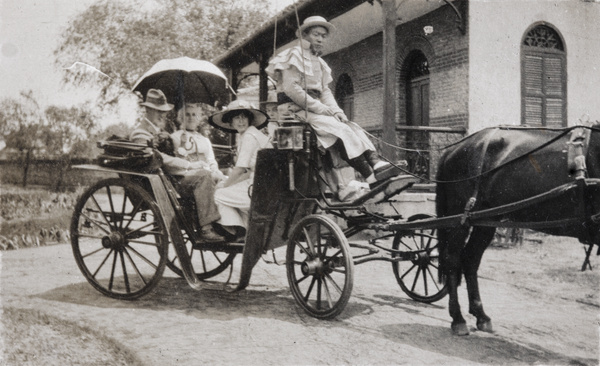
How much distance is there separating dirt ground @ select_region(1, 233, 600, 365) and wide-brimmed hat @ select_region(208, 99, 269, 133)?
162 cm

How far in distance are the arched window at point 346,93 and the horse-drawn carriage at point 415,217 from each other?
918 cm

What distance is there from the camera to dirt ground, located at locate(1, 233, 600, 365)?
3666 mm

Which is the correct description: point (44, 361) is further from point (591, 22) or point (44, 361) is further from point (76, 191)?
point (76, 191)

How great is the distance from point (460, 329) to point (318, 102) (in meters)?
2.26

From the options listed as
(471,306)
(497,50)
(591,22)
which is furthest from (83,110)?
(471,306)

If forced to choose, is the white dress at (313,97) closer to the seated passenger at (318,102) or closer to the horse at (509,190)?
the seated passenger at (318,102)

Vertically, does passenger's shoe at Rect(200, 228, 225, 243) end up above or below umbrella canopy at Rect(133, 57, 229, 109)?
below

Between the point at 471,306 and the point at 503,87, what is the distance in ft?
21.1

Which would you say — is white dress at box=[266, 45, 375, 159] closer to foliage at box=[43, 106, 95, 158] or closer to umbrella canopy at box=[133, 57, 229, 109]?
umbrella canopy at box=[133, 57, 229, 109]

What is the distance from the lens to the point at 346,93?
1439cm

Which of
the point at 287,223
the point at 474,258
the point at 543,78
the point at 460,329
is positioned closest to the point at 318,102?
the point at 287,223

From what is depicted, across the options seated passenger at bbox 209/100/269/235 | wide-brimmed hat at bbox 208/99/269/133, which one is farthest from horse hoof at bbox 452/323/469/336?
wide-brimmed hat at bbox 208/99/269/133

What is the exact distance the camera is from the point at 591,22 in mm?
10445

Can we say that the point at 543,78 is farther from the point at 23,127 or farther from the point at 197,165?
the point at 23,127
